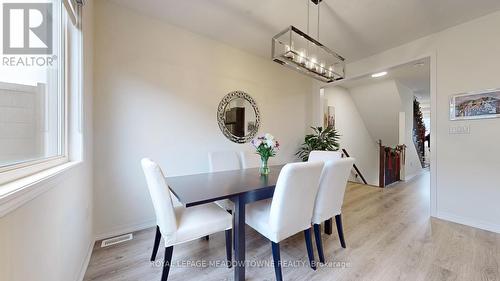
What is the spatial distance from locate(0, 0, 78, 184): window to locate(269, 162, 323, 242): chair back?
1.32m

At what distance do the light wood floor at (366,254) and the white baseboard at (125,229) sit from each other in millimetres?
102

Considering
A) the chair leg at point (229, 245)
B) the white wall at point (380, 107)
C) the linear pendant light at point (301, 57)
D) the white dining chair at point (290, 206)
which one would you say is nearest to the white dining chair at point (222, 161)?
the chair leg at point (229, 245)

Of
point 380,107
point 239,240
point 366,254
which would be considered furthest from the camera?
point 380,107

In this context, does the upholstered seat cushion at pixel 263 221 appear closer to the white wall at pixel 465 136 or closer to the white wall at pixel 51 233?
the white wall at pixel 51 233

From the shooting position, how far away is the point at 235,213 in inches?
57.4

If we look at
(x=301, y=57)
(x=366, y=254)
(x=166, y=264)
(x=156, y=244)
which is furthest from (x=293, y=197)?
(x=301, y=57)

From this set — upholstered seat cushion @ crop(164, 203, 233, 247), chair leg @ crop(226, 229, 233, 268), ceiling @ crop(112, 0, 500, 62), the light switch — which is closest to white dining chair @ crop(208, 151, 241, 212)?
upholstered seat cushion @ crop(164, 203, 233, 247)

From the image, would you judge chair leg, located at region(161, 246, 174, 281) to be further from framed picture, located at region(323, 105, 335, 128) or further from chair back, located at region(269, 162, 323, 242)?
framed picture, located at region(323, 105, 335, 128)

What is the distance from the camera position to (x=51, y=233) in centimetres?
97

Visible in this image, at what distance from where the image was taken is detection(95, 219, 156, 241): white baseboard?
6.81 feet

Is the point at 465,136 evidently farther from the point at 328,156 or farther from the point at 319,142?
the point at 319,142

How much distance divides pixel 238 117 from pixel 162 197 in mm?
2057

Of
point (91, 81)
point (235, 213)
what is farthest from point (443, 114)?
point (91, 81)

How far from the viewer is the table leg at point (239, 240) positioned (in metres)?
1.39
